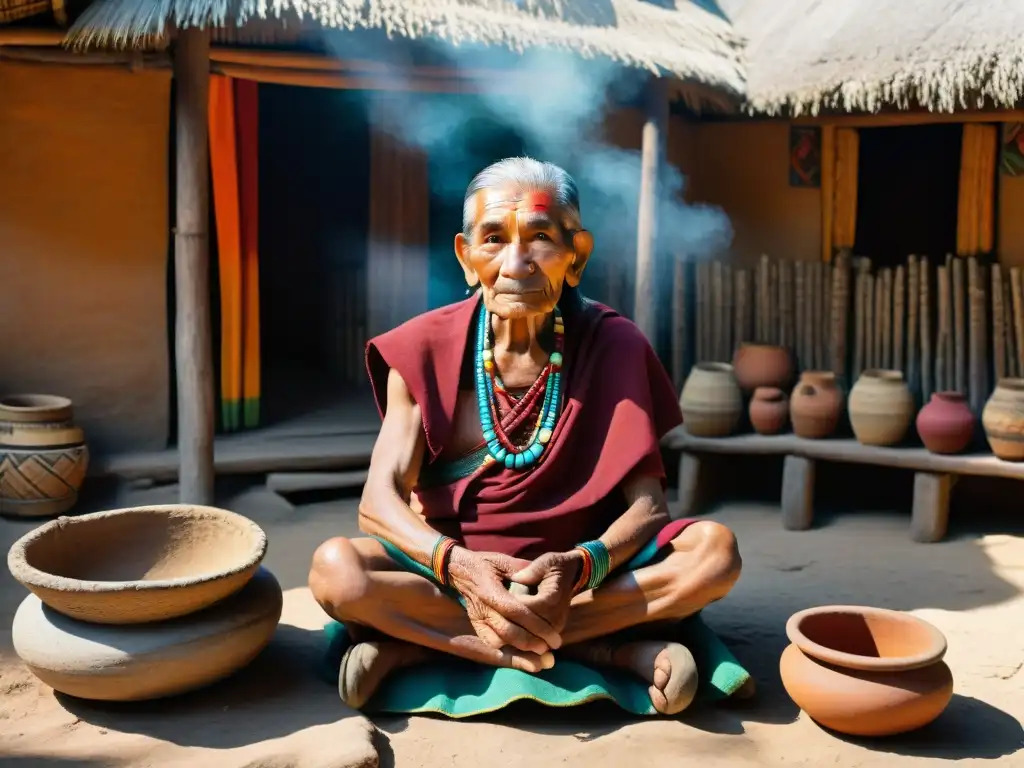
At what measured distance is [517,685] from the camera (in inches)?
146

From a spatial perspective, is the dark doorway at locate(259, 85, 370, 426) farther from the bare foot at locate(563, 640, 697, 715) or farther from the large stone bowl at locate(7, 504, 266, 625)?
the bare foot at locate(563, 640, 697, 715)

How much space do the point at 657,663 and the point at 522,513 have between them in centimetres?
65

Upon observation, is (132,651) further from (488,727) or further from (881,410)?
(881,410)

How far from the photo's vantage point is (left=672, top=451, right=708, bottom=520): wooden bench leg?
6.61 m

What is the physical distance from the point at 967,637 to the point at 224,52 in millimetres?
4378

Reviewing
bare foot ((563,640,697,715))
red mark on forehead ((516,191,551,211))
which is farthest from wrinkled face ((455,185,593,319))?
bare foot ((563,640,697,715))

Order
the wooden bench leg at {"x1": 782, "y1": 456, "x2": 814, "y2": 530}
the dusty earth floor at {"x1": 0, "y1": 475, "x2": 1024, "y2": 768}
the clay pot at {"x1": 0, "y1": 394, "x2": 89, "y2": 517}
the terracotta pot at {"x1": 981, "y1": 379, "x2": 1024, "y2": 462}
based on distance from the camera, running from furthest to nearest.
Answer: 1. the wooden bench leg at {"x1": 782, "y1": 456, "x2": 814, "y2": 530}
2. the terracotta pot at {"x1": 981, "y1": 379, "x2": 1024, "y2": 462}
3. the clay pot at {"x1": 0, "y1": 394, "x2": 89, "y2": 517}
4. the dusty earth floor at {"x1": 0, "y1": 475, "x2": 1024, "y2": 768}

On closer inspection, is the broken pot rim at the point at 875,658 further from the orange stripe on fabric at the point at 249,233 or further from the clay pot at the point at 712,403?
the orange stripe on fabric at the point at 249,233

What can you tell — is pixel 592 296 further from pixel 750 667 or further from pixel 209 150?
pixel 750 667

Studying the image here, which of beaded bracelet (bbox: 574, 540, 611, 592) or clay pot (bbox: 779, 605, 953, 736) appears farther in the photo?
beaded bracelet (bbox: 574, 540, 611, 592)

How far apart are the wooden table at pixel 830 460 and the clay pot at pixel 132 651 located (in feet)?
11.0

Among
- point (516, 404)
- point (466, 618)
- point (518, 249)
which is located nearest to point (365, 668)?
point (466, 618)

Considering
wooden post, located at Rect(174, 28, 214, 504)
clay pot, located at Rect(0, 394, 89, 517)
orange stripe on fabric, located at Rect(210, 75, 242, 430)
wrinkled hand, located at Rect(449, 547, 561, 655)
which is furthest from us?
orange stripe on fabric, located at Rect(210, 75, 242, 430)

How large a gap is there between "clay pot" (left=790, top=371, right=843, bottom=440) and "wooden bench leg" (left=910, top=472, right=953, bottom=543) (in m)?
0.56
